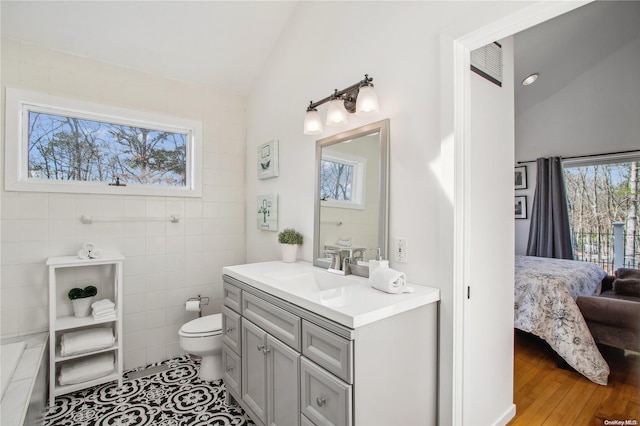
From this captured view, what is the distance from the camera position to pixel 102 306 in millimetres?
2324

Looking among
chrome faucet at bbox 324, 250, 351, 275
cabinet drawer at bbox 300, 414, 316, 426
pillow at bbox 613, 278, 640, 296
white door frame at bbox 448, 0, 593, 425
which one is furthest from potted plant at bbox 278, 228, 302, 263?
pillow at bbox 613, 278, 640, 296

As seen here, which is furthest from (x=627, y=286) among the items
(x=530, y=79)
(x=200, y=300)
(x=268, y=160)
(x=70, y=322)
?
(x=70, y=322)

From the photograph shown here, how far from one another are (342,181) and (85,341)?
2198mm

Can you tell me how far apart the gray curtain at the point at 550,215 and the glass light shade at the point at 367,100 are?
393 cm

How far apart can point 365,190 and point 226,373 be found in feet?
5.14

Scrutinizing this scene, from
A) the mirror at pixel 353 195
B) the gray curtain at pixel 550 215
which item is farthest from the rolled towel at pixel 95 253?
the gray curtain at pixel 550 215

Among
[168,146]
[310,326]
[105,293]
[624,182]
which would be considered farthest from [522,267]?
[105,293]

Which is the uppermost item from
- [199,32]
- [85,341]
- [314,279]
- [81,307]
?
[199,32]

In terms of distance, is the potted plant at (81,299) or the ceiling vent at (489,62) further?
the potted plant at (81,299)

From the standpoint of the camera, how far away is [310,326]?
4.39 ft

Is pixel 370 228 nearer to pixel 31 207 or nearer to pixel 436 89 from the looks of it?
pixel 436 89

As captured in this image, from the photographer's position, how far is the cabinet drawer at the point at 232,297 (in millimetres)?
1946

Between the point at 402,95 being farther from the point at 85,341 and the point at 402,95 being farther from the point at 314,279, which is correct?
the point at 85,341

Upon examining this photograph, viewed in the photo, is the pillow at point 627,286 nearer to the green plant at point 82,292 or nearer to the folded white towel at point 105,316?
the folded white towel at point 105,316
